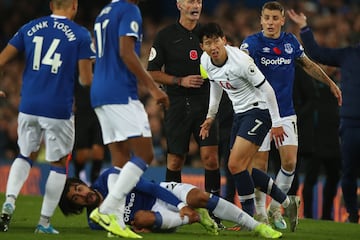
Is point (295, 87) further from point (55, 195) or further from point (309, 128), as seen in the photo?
point (55, 195)

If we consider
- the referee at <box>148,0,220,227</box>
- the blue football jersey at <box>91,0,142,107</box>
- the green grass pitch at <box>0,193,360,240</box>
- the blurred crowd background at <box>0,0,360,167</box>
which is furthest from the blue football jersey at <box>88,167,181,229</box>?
the blurred crowd background at <box>0,0,360,167</box>

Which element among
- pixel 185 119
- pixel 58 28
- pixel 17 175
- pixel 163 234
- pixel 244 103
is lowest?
pixel 163 234

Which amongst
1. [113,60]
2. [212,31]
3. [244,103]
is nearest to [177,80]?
[244,103]

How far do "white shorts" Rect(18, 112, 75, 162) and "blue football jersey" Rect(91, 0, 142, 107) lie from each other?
0.74 meters

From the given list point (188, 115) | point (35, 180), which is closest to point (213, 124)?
point (188, 115)

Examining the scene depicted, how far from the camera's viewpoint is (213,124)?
11.9m

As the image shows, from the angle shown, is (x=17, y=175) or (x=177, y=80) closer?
(x=17, y=175)

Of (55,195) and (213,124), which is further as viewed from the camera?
(213,124)

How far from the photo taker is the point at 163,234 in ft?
34.1

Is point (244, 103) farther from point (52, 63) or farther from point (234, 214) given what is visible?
point (52, 63)

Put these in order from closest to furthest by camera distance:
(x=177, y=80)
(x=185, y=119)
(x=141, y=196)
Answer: (x=141, y=196), (x=177, y=80), (x=185, y=119)

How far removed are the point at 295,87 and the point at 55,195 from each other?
558 centimetres

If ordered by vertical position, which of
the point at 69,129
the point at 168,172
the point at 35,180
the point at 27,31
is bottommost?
the point at 35,180

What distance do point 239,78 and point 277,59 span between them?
1110 millimetres
